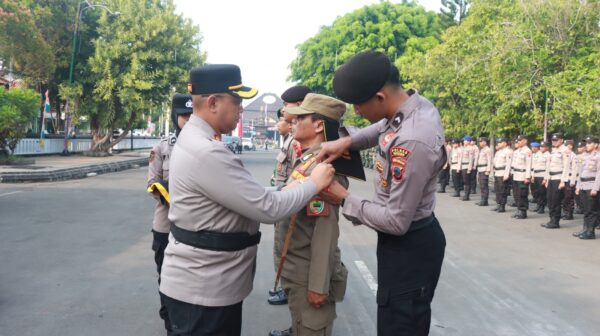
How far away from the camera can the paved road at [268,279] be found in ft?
15.0

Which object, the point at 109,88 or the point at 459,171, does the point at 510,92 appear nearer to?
A: the point at 459,171

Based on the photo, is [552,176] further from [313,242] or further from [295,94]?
[313,242]

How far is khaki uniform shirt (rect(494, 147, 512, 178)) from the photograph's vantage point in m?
13.4

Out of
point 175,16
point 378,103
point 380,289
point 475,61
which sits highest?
point 175,16

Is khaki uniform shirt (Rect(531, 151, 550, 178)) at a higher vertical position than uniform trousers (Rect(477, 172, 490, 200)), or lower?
higher

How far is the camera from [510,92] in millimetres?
15875

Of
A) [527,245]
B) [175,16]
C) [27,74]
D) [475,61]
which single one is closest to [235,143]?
[175,16]

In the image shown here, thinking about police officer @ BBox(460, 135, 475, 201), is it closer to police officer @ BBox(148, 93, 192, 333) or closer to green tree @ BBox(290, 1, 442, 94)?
police officer @ BBox(148, 93, 192, 333)

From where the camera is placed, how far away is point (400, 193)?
2.19m

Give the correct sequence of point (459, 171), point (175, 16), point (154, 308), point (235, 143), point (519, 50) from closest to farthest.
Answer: point (154, 308)
point (519, 50)
point (459, 171)
point (175, 16)
point (235, 143)

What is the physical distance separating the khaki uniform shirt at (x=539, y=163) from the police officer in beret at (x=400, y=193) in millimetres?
11297

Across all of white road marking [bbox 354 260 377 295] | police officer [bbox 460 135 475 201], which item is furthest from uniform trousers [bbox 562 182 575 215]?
white road marking [bbox 354 260 377 295]

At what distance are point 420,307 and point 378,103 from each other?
929mm

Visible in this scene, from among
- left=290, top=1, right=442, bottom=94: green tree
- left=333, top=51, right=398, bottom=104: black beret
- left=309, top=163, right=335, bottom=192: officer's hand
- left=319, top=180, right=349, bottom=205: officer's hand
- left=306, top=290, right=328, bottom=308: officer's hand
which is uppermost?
left=290, top=1, right=442, bottom=94: green tree
